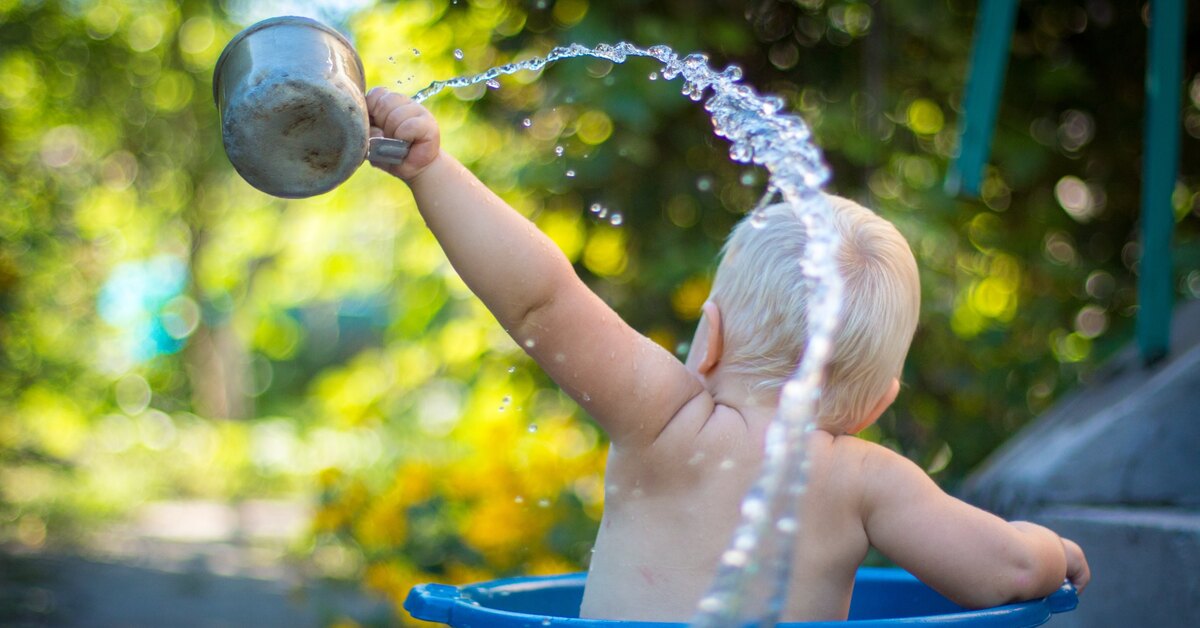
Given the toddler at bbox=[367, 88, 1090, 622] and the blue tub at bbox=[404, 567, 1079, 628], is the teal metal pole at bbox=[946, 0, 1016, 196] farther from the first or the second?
the toddler at bbox=[367, 88, 1090, 622]

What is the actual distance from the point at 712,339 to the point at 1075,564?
1.75 ft

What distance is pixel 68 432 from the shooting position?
316 inches

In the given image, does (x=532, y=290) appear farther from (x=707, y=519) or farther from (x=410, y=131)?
(x=707, y=519)

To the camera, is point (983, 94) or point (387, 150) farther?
point (983, 94)

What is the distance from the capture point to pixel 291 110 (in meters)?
1.05

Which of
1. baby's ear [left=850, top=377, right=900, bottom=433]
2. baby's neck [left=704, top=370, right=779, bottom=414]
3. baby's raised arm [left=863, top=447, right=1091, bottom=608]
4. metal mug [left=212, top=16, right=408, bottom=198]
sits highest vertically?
metal mug [left=212, top=16, right=408, bottom=198]

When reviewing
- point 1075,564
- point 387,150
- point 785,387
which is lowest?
point 1075,564

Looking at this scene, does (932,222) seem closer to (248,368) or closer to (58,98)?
(58,98)

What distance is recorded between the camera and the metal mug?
104 cm

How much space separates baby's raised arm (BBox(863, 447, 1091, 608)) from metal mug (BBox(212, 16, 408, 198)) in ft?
2.15

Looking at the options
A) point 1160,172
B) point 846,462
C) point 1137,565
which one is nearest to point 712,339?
point 846,462

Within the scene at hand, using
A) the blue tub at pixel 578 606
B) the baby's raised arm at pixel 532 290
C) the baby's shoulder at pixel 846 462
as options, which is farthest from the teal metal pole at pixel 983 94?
the baby's raised arm at pixel 532 290

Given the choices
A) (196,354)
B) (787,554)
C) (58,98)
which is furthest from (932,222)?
(196,354)

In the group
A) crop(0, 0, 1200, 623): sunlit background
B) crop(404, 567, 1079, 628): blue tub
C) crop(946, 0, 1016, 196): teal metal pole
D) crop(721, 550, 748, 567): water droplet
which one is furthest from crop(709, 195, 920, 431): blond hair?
crop(0, 0, 1200, 623): sunlit background
